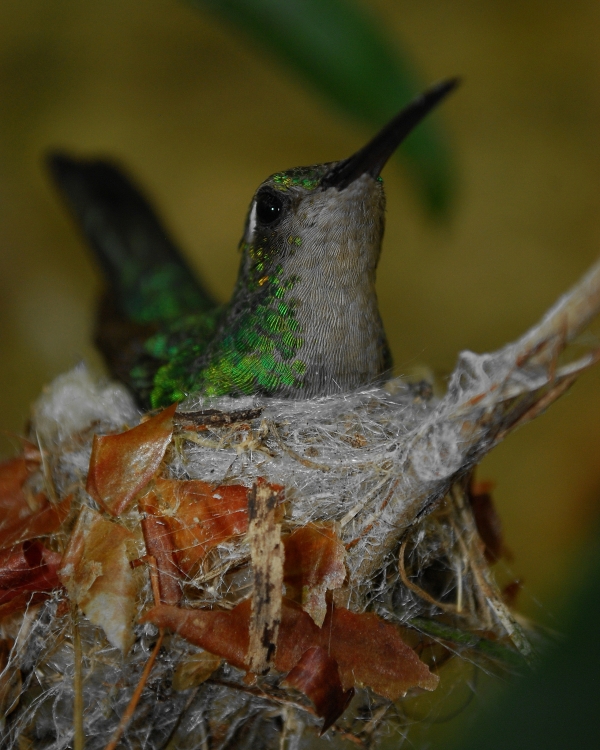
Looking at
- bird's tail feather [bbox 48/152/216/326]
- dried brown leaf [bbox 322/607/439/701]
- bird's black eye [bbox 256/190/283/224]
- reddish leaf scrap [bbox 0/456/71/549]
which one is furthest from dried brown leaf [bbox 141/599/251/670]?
bird's tail feather [bbox 48/152/216/326]

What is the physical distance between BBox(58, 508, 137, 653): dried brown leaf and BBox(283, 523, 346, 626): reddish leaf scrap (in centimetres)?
22

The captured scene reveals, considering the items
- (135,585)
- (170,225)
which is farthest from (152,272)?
(135,585)

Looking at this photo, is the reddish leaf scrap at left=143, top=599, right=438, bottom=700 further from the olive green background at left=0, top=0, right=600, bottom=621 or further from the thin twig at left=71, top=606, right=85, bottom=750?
the olive green background at left=0, top=0, right=600, bottom=621

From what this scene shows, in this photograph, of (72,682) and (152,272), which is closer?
(72,682)

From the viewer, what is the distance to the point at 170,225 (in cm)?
236

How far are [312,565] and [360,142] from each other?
71.2 inches

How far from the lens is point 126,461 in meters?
1.01

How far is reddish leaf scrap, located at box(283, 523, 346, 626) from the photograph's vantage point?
932mm

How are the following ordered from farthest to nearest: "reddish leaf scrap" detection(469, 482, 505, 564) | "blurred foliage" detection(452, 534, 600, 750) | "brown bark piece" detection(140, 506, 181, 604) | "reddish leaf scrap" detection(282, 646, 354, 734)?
"reddish leaf scrap" detection(469, 482, 505, 564) < "brown bark piece" detection(140, 506, 181, 604) < "reddish leaf scrap" detection(282, 646, 354, 734) < "blurred foliage" detection(452, 534, 600, 750)

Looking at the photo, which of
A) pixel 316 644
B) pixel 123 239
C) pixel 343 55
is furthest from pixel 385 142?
pixel 123 239

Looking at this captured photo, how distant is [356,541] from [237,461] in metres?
0.23

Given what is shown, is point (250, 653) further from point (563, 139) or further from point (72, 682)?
point (563, 139)

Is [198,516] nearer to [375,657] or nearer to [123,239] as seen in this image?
[375,657]

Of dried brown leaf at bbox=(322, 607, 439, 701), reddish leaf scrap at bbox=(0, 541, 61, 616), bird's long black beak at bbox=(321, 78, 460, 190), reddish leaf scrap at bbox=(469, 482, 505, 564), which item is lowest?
reddish leaf scrap at bbox=(469, 482, 505, 564)
